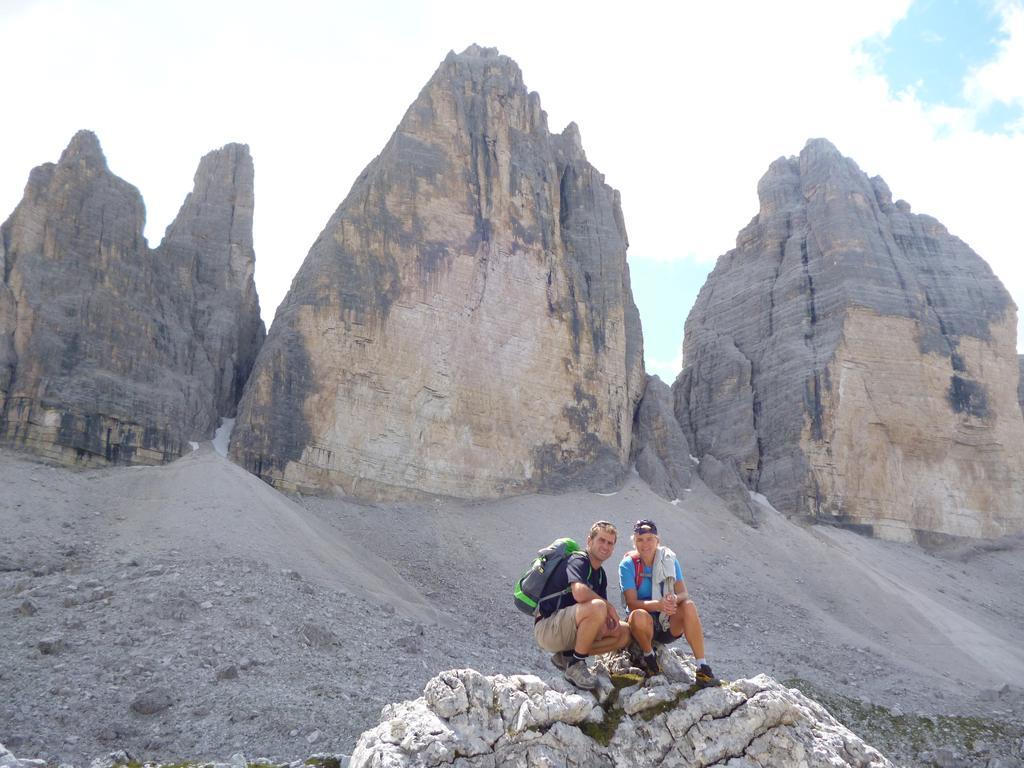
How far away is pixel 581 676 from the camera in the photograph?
25.7 feet

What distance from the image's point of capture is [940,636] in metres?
30.6

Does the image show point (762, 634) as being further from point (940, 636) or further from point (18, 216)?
point (18, 216)

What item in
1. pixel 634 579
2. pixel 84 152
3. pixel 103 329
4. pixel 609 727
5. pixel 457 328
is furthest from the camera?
pixel 457 328

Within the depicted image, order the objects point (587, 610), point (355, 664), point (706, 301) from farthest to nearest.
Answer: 1. point (706, 301)
2. point (355, 664)
3. point (587, 610)

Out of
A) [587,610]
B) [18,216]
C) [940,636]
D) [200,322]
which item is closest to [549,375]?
[200,322]

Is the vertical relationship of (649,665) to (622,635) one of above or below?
below

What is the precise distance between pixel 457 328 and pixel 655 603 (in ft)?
96.2

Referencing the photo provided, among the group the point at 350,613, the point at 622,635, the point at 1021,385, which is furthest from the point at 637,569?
the point at 1021,385

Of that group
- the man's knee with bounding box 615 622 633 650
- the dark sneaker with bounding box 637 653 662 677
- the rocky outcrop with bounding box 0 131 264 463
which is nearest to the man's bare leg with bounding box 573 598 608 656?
the man's knee with bounding box 615 622 633 650

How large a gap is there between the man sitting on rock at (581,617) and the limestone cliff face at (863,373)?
36.3m

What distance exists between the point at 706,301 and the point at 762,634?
3029 centimetres

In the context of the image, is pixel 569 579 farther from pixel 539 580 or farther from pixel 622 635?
pixel 622 635

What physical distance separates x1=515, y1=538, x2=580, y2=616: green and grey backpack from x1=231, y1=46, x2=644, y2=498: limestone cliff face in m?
25.1

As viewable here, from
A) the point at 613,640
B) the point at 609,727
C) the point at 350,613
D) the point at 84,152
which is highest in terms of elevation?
the point at 84,152
